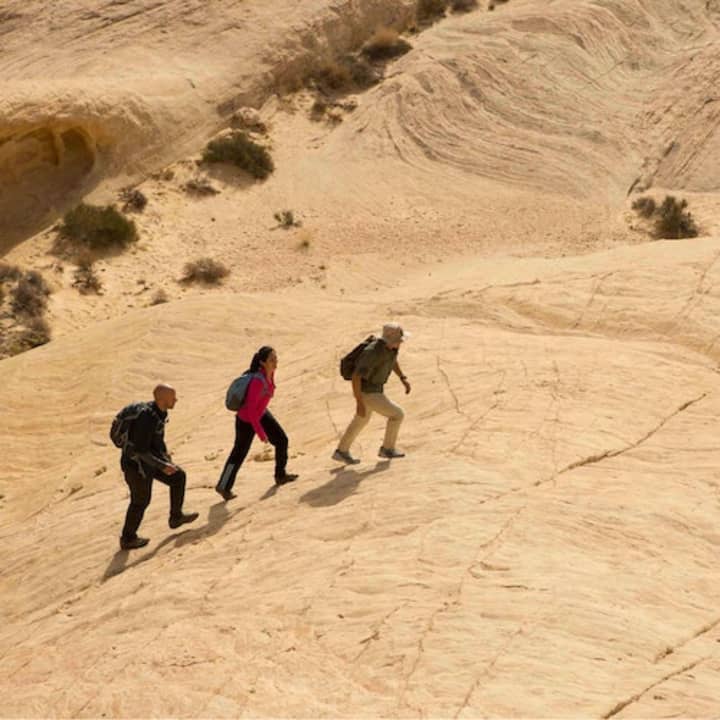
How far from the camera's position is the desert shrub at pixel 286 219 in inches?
1027

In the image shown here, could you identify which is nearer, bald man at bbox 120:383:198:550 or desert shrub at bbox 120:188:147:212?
bald man at bbox 120:383:198:550

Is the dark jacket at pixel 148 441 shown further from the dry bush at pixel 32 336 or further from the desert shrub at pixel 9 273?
the desert shrub at pixel 9 273

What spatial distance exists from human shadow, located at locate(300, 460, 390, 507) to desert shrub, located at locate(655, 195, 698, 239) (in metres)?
16.0

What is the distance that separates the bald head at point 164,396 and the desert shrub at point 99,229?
1613cm

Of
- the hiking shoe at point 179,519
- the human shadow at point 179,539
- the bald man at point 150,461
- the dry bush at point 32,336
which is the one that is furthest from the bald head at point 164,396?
the dry bush at point 32,336

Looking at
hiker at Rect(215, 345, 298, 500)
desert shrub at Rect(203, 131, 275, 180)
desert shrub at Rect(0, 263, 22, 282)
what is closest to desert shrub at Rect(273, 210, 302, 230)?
desert shrub at Rect(203, 131, 275, 180)

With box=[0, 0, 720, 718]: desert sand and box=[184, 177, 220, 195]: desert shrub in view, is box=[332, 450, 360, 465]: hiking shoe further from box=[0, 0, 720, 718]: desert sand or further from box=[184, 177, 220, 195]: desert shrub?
box=[184, 177, 220, 195]: desert shrub

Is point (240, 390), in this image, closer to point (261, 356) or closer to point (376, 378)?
point (261, 356)

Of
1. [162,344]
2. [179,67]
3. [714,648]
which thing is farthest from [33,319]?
[714,648]

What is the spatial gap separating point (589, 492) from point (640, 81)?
76.8 feet

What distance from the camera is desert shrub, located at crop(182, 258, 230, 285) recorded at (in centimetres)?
2438

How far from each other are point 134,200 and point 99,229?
1595 millimetres

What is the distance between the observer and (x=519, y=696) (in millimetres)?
6648

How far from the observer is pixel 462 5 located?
110 ft
